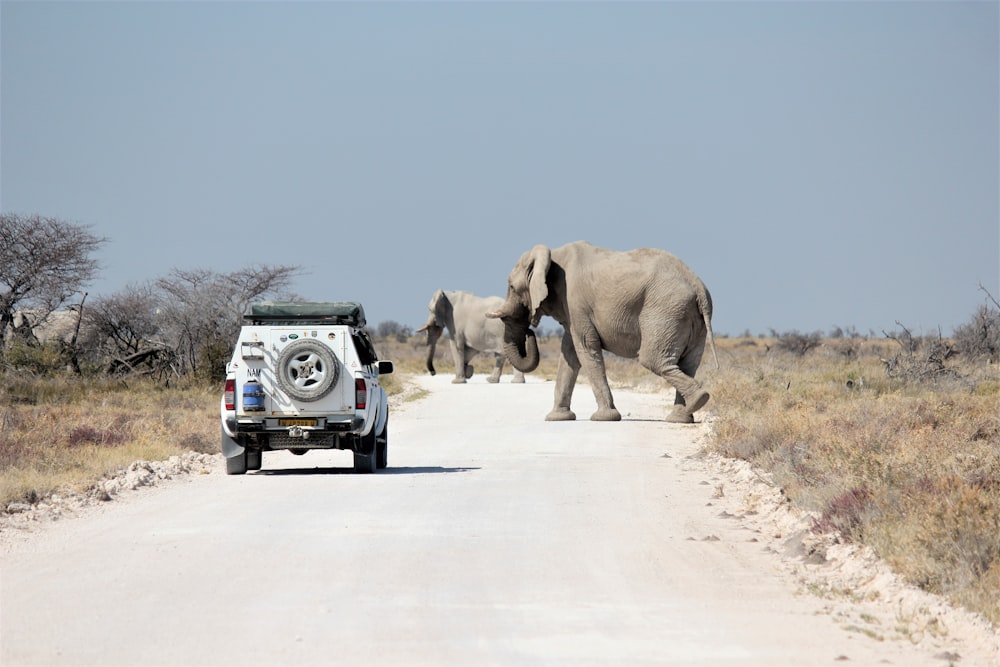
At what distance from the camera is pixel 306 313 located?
18.8m

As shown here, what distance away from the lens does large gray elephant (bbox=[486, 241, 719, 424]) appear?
84.5ft

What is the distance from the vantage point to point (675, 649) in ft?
23.6

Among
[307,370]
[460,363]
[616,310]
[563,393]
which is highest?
[616,310]

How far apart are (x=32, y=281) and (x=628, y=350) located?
657 inches

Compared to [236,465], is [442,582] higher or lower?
lower

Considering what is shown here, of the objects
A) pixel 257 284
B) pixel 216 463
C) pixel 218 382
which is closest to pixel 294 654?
pixel 216 463

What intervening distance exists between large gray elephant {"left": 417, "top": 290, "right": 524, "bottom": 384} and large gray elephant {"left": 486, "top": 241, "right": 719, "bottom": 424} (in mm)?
19998

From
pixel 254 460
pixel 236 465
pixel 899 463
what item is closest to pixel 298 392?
pixel 236 465

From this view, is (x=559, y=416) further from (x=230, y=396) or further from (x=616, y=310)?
(x=230, y=396)

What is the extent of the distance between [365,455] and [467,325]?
1290 inches

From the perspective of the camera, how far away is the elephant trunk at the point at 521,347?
93.2ft

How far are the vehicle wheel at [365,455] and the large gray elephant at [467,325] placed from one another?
98.4ft

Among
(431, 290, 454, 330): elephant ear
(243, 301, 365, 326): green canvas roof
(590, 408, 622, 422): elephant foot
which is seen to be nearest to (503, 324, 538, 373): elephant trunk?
(590, 408, 622, 422): elephant foot

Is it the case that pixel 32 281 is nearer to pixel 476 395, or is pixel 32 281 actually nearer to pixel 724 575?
pixel 476 395
